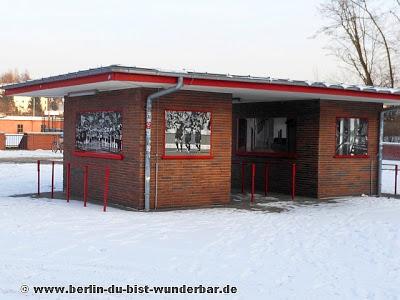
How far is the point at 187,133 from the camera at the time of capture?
12.8 meters

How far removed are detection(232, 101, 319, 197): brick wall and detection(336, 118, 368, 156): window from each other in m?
0.81

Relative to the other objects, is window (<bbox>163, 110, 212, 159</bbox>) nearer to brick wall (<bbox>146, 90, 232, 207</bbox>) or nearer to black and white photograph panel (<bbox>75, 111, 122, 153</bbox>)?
brick wall (<bbox>146, 90, 232, 207</bbox>)

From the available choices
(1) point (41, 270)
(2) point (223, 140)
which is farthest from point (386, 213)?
(1) point (41, 270)

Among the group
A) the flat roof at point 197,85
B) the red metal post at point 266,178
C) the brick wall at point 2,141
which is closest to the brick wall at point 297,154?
the red metal post at point 266,178

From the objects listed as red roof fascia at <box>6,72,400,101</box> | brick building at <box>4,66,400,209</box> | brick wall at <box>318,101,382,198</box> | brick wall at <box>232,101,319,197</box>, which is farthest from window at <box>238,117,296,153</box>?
red roof fascia at <box>6,72,400,101</box>

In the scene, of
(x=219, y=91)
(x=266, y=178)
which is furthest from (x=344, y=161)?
(x=219, y=91)

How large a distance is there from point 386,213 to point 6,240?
8151mm

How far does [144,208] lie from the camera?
12219 mm

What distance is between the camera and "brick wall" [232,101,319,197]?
15212mm

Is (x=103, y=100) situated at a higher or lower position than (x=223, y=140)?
higher

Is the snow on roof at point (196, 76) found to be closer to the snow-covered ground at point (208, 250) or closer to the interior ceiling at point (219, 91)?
the interior ceiling at point (219, 91)

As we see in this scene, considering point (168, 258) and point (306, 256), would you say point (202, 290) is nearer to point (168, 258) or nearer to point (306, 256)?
point (168, 258)

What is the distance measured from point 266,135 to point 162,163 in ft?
16.8

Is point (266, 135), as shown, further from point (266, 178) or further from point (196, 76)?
point (196, 76)
